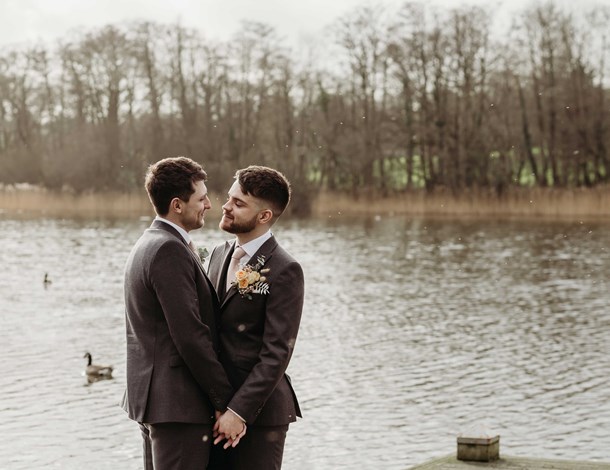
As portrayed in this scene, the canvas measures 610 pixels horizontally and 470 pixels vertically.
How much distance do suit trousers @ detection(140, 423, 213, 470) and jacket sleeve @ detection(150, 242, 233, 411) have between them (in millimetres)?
131

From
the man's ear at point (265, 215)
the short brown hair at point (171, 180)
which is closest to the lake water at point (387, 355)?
the man's ear at point (265, 215)

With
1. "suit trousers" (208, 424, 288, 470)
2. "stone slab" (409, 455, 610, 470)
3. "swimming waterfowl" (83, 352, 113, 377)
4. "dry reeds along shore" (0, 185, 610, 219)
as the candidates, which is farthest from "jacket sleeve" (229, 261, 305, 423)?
"dry reeds along shore" (0, 185, 610, 219)

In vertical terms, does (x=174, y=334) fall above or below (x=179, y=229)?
below

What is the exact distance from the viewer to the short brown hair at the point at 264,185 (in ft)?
13.3

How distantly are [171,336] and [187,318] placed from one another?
0.10m

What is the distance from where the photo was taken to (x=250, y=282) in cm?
399

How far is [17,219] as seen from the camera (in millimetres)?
45094

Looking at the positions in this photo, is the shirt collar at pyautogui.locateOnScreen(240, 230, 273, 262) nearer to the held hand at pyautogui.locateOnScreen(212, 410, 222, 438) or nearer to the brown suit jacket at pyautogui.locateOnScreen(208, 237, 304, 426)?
the brown suit jacket at pyautogui.locateOnScreen(208, 237, 304, 426)

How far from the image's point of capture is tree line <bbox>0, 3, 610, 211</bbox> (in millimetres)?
46812

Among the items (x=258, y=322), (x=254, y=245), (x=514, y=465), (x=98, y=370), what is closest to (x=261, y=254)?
(x=254, y=245)

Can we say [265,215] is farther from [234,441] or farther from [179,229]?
[234,441]

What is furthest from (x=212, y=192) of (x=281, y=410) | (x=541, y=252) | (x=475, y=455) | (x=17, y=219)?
(x=281, y=410)

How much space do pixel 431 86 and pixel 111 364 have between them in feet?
118

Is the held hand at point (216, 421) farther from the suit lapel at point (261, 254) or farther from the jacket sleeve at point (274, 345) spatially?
the suit lapel at point (261, 254)
